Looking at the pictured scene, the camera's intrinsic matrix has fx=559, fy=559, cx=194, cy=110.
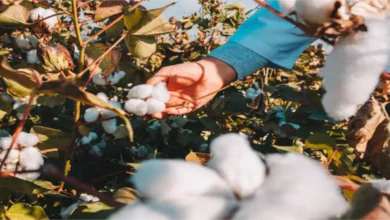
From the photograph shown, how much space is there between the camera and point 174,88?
1477mm

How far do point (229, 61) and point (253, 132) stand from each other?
15.0 inches

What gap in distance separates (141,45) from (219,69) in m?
0.34

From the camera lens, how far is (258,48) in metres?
1.64

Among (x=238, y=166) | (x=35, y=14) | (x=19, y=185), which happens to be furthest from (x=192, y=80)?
(x=238, y=166)

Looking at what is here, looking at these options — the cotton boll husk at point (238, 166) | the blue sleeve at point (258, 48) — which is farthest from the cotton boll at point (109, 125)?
the cotton boll husk at point (238, 166)

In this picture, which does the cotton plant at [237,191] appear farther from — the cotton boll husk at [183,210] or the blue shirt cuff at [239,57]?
the blue shirt cuff at [239,57]

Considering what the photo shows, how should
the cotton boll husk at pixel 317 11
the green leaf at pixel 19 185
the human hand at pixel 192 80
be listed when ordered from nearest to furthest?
1. the cotton boll husk at pixel 317 11
2. the green leaf at pixel 19 185
3. the human hand at pixel 192 80

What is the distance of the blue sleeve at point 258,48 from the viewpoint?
1.60 m

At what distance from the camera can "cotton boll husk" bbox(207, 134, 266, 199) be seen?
0.54 m

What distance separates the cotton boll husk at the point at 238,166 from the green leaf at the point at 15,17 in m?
0.84

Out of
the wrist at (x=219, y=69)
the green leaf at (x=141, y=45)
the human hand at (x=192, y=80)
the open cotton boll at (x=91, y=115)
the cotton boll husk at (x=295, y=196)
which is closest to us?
the cotton boll husk at (x=295, y=196)

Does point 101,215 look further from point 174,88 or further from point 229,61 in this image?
point 229,61

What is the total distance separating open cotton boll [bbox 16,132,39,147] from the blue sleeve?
2.02 ft

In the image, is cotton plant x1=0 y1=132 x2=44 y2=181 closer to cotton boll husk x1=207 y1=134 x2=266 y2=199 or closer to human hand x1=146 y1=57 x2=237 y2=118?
human hand x1=146 y1=57 x2=237 y2=118
